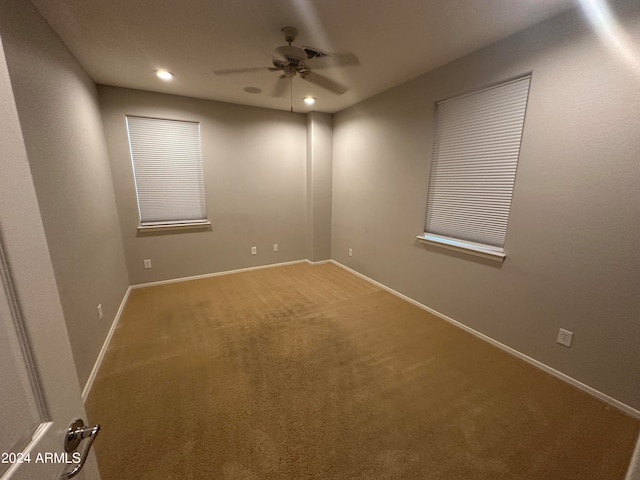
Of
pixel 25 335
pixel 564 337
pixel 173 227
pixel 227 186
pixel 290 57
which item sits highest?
pixel 290 57

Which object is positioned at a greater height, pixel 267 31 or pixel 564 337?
pixel 267 31

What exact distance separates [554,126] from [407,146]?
1.32 meters

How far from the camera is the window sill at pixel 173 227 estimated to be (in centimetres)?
343

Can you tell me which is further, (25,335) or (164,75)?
(164,75)

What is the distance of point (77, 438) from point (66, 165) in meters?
2.05

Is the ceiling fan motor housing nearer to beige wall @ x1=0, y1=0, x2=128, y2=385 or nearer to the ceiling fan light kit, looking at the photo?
the ceiling fan light kit

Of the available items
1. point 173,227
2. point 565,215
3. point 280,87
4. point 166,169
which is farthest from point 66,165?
point 565,215

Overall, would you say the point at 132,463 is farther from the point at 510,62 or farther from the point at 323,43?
the point at 510,62

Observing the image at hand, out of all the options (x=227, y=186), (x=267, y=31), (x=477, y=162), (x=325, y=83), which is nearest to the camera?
(x=267, y=31)

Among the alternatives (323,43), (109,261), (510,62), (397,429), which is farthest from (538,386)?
(109,261)

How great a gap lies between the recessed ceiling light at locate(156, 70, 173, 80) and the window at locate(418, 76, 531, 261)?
9.06 feet

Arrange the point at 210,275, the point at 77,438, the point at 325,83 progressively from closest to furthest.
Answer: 1. the point at 77,438
2. the point at 325,83
3. the point at 210,275

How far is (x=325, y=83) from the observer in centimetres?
289

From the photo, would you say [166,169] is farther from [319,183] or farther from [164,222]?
[319,183]
